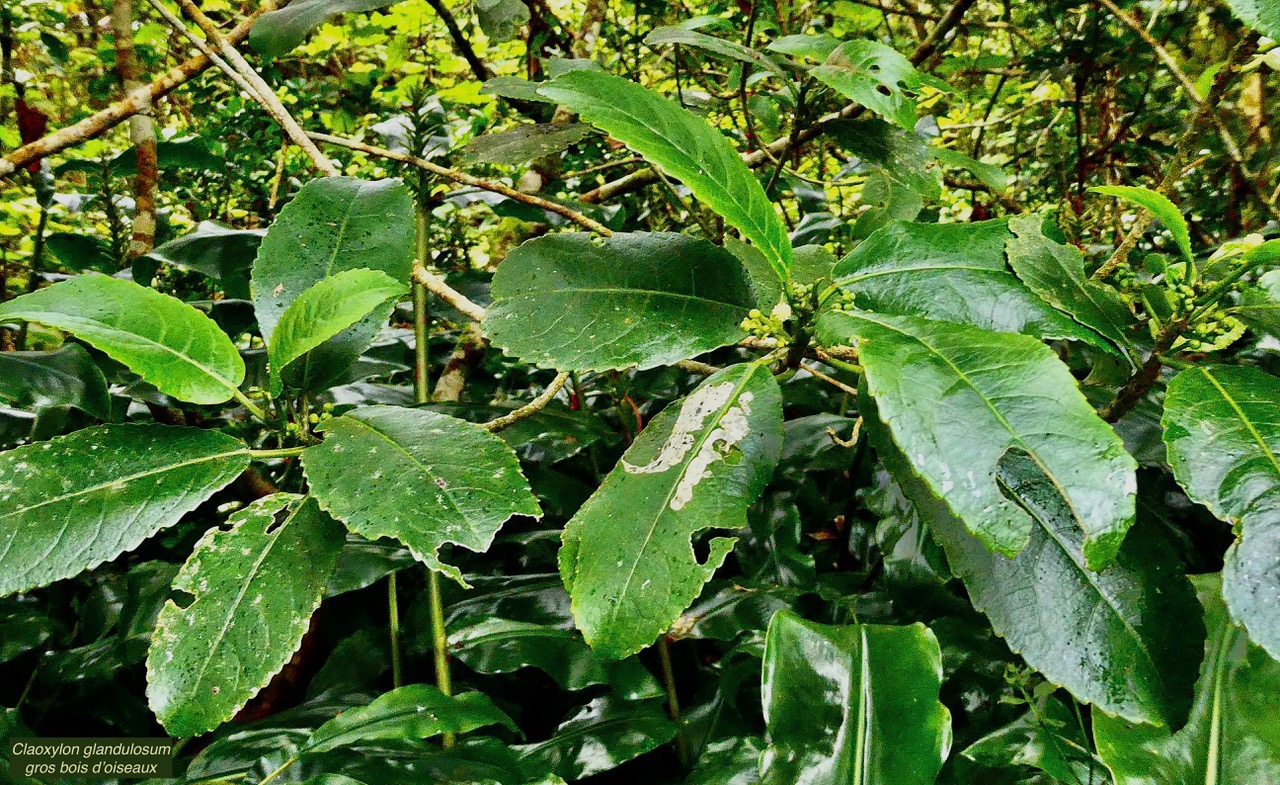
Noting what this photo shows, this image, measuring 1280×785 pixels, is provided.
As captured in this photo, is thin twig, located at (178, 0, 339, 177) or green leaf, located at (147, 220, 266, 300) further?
green leaf, located at (147, 220, 266, 300)

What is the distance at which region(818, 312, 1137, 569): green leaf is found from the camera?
1.68 ft

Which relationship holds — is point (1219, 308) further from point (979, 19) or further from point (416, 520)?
point (979, 19)

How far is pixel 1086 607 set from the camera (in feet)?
2.06

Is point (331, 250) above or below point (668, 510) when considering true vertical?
above

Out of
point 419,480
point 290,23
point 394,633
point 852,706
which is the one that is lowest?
point 394,633

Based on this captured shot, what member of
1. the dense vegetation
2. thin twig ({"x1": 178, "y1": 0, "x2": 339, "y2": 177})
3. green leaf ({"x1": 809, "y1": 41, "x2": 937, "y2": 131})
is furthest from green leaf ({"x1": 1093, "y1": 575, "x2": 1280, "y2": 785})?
thin twig ({"x1": 178, "y1": 0, "x2": 339, "y2": 177})

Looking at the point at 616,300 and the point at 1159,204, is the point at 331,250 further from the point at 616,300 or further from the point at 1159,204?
the point at 1159,204

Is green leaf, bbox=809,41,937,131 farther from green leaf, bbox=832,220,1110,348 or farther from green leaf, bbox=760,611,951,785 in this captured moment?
green leaf, bbox=760,611,951,785

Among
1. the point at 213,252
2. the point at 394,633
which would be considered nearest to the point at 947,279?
the point at 394,633

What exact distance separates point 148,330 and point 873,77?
0.86 meters

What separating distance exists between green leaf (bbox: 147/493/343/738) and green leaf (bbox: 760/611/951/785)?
45 cm

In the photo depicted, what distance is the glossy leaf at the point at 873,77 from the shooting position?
0.85 metres

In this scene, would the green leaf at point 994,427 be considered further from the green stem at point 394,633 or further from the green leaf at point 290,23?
the green leaf at point 290,23

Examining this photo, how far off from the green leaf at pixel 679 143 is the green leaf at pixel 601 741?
52 centimetres
